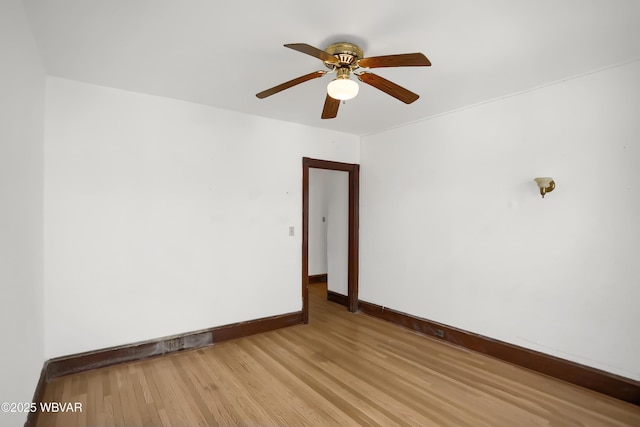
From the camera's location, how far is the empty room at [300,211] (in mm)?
1866

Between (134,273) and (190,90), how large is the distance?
1789 millimetres

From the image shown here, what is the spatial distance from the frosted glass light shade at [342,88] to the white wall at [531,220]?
1.88m

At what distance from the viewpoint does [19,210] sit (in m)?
1.79

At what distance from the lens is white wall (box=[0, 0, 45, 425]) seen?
4.89ft

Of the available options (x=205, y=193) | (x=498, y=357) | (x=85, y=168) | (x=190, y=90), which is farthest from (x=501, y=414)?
(x=85, y=168)

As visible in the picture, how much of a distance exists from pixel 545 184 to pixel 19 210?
12.3 feet

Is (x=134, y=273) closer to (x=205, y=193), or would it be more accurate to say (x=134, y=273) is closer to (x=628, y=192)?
(x=205, y=193)

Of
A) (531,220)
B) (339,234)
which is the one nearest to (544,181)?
(531,220)

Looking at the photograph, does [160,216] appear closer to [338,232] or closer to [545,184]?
[338,232]

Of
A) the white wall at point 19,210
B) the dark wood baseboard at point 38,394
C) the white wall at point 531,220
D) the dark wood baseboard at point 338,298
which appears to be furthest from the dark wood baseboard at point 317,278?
the white wall at point 19,210

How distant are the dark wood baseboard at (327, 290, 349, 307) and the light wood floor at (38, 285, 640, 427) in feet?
A: 4.65

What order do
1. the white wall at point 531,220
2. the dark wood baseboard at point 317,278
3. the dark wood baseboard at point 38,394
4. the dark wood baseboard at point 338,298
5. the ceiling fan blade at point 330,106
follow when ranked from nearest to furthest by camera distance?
the dark wood baseboard at point 38,394 → the ceiling fan blade at point 330,106 → the white wall at point 531,220 → the dark wood baseboard at point 338,298 → the dark wood baseboard at point 317,278

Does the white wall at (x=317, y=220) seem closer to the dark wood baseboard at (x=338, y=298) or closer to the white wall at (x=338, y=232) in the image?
the white wall at (x=338, y=232)

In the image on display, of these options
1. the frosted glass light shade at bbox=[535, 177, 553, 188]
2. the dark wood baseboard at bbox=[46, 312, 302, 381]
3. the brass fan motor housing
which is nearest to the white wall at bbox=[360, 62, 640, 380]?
the frosted glass light shade at bbox=[535, 177, 553, 188]
